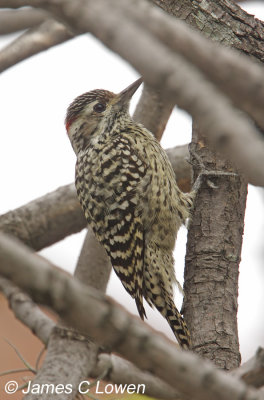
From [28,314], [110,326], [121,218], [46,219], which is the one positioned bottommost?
[110,326]

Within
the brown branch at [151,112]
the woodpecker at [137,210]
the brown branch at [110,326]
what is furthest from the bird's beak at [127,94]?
the brown branch at [110,326]

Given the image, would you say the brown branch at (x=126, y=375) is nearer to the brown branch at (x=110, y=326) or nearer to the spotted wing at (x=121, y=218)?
the spotted wing at (x=121, y=218)

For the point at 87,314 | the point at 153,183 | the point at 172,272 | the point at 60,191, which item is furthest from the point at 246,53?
the point at 87,314

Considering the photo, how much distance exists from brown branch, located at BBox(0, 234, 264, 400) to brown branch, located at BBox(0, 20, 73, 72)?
3.06 m

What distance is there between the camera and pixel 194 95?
4.13 ft

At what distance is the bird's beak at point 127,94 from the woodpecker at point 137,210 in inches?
14.9

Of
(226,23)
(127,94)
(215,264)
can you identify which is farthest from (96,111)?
(215,264)

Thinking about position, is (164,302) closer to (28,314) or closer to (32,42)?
(28,314)

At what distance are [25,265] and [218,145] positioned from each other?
48 cm

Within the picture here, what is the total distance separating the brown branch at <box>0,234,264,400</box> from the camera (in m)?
1.15

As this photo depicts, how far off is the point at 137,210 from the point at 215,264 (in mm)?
894

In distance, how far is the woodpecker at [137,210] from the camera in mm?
4262

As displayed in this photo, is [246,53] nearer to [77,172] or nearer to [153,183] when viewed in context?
[153,183]

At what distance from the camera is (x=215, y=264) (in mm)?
3627
